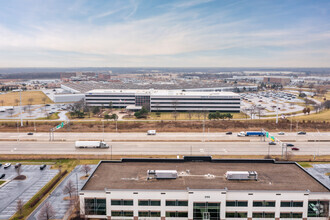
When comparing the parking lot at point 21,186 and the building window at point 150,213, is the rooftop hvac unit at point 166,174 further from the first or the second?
the parking lot at point 21,186

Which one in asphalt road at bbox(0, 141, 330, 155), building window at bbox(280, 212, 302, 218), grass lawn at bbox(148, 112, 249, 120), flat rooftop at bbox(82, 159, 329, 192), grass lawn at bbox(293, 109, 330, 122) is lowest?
asphalt road at bbox(0, 141, 330, 155)

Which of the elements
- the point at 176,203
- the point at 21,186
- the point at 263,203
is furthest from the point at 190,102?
the point at 176,203

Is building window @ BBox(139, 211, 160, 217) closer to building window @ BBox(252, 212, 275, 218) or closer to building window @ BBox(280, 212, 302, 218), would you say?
building window @ BBox(252, 212, 275, 218)

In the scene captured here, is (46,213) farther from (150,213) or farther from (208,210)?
(208,210)

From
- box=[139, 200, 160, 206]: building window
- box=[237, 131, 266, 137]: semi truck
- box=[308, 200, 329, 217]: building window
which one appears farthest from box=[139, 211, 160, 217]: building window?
box=[237, 131, 266, 137]: semi truck

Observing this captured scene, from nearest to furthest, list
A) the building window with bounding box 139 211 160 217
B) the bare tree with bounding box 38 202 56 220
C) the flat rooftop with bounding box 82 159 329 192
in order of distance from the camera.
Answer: the building window with bounding box 139 211 160 217 → the flat rooftop with bounding box 82 159 329 192 → the bare tree with bounding box 38 202 56 220

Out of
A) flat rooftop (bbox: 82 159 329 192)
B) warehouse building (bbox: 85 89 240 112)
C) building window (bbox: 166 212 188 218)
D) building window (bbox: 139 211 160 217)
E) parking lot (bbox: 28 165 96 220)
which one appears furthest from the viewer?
warehouse building (bbox: 85 89 240 112)
